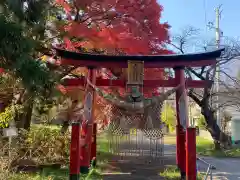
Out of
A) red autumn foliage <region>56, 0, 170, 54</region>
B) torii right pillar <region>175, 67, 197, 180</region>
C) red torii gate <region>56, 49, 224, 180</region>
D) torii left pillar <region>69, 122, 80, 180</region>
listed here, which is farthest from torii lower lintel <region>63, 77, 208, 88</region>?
torii left pillar <region>69, 122, 80, 180</region>

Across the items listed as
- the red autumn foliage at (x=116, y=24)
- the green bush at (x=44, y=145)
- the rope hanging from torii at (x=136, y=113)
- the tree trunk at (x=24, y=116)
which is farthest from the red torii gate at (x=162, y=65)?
the tree trunk at (x=24, y=116)

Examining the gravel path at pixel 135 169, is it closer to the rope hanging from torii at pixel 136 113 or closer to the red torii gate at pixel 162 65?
the red torii gate at pixel 162 65

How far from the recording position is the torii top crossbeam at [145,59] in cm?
949

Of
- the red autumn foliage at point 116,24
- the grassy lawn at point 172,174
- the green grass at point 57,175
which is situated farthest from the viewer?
the red autumn foliage at point 116,24

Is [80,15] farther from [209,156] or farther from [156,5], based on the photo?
[209,156]

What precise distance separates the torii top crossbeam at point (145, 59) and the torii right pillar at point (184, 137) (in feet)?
1.13

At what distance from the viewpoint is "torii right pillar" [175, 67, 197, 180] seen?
315 inches

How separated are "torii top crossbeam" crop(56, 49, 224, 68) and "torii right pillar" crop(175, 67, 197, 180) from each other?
1.13 feet

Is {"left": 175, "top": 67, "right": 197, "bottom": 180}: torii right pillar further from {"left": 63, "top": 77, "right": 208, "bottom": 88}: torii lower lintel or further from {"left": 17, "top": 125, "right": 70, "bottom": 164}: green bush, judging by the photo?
{"left": 17, "top": 125, "right": 70, "bottom": 164}: green bush

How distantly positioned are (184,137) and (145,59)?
2816mm

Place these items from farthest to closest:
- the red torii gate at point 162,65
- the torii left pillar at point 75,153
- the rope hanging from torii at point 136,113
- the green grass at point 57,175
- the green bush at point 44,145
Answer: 1. the green bush at point 44,145
2. the red torii gate at point 162,65
3. the rope hanging from torii at point 136,113
4. the green grass at point 57,175
5. the torii left pillar at point 75,153

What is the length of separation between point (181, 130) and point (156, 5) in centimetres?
525

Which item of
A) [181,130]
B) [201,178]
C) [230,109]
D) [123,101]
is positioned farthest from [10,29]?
[230,109]

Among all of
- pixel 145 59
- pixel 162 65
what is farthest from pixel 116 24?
pixel 162 65
